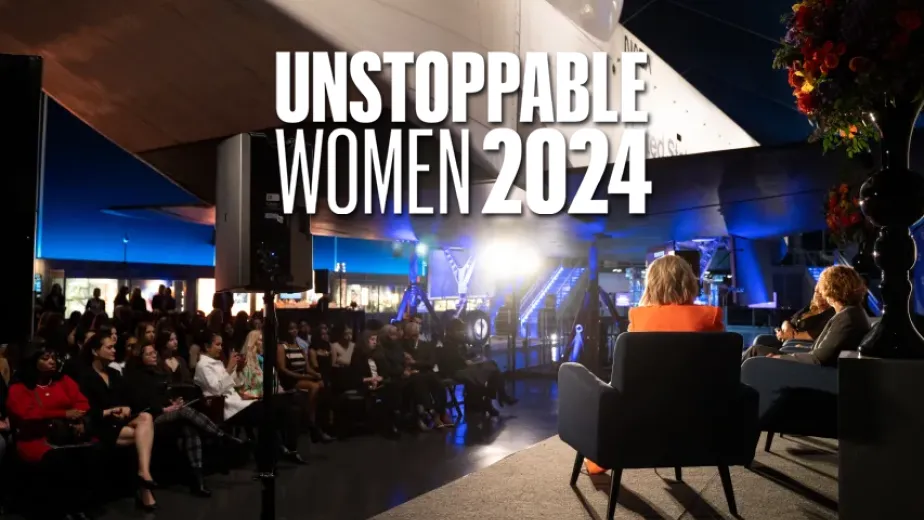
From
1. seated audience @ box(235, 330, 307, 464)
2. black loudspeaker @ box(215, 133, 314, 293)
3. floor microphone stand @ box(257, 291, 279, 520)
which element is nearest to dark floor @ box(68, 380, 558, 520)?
seated audience @ box(235, 330, 307, 464)

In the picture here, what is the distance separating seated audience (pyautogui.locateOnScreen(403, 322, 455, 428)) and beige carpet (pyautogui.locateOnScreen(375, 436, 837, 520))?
3.09 m

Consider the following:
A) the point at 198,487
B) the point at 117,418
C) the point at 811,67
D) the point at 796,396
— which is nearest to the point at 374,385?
the point at 198,487

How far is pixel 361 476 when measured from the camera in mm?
4652

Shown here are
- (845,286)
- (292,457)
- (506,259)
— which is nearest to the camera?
(845,286)

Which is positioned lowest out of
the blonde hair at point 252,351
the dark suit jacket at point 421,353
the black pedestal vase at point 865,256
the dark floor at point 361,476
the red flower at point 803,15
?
the dark floor at point 361,476

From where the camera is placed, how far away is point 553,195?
7570 millimetres

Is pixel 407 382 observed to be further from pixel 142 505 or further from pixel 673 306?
pixel 673 306

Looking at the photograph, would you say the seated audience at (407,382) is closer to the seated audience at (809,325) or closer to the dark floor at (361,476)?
the dark floor at (361,476)

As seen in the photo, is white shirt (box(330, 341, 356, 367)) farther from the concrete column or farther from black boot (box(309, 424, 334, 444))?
the concrete column

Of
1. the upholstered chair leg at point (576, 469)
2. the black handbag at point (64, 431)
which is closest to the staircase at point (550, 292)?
the black handbag at point (64, 431)

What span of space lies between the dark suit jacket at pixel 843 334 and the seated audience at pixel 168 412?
3644 mm

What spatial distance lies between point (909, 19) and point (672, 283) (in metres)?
1.57

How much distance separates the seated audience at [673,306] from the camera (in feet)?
9.50

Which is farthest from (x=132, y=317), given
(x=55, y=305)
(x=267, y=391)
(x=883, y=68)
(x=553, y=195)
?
(x=883, y=68)
